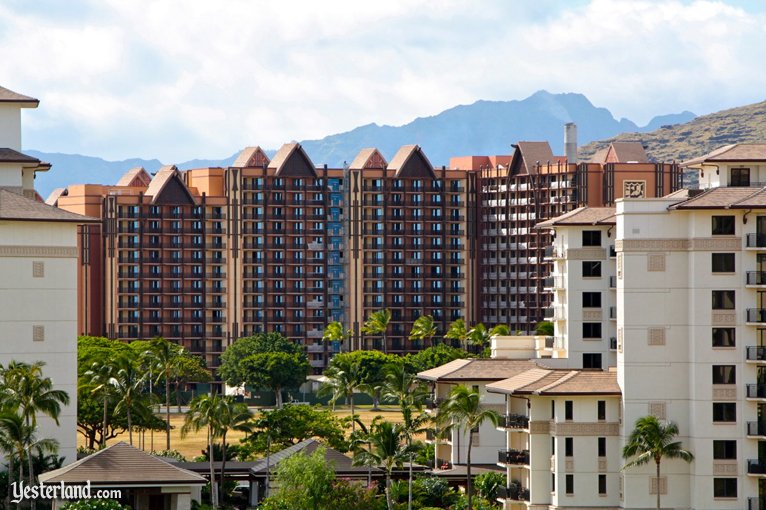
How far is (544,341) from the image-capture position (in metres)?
152

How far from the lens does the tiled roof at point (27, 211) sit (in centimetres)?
11094

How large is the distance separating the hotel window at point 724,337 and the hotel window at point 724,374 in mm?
1412

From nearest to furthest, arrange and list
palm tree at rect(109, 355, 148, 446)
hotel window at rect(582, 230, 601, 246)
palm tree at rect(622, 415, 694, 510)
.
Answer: palm tree at rect(622, 415, 694, 510)
palm tree at rect(109, 355, 148, 446)
hotel window at rect(582, 230, 601, 246)

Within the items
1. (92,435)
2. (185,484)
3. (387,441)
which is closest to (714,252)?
(387,441)

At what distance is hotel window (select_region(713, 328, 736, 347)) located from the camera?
356ft

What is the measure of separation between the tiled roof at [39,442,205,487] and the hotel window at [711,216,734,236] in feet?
119

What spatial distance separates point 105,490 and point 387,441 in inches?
804

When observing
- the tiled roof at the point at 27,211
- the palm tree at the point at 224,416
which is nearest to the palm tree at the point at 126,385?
the palm tree at the point at 224,416

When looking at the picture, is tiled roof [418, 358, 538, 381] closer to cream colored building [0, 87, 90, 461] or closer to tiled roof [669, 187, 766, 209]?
tiled roof [669, 187, 766, 209]

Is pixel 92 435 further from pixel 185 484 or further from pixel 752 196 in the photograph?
pixel 752 196

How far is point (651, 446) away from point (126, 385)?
1751 inches

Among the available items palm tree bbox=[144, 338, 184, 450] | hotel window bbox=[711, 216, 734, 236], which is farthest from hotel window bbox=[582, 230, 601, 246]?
palm tree bbox=[144, 338, 184, 450]

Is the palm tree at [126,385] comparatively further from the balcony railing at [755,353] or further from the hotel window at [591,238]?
the balcony railing at [755,353]

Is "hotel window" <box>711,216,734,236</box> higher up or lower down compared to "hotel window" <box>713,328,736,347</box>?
higher up
